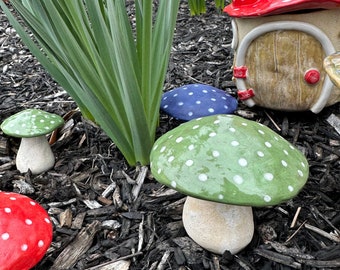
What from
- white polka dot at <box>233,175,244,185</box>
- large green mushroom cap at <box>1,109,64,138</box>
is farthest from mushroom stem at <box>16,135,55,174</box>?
white polka dot at <box>233,175,244,185</box>

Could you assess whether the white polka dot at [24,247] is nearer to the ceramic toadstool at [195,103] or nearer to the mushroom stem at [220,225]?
the mushroom stem at [220,225]

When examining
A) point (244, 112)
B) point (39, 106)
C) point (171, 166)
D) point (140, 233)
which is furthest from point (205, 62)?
point (171, 166)

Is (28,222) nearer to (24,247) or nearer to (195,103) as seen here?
(24,247)

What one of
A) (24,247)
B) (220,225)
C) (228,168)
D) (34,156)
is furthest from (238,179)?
(34,156)

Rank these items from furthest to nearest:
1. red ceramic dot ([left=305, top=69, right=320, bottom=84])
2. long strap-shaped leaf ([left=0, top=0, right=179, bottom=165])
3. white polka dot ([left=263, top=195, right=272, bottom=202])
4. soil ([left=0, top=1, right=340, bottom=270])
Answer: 1. red ceramic dot ([left=305, top=69, right=320, bottom=84])
2. long strap-shaped leaf ([left=0, top=0, right=179, bottom=165])
3. soil ([left=0, top=1, right=340, bottom=270])
4. white polka dot ([left=263, top=195, right=272, bottom=202])

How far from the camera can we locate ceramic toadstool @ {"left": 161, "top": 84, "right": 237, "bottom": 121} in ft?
5.08

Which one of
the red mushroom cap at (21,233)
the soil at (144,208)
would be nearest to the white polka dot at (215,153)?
the soil at (144,208)

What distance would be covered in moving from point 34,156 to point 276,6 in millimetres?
1018

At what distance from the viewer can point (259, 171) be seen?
0.91 m

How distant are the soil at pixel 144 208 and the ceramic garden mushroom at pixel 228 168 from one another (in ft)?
0.42

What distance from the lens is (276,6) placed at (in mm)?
1514

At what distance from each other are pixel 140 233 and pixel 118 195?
213mm

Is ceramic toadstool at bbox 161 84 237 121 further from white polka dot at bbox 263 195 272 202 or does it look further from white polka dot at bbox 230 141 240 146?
white polka dot at bbox 263 195 272 202

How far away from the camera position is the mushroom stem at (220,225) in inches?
42.7
